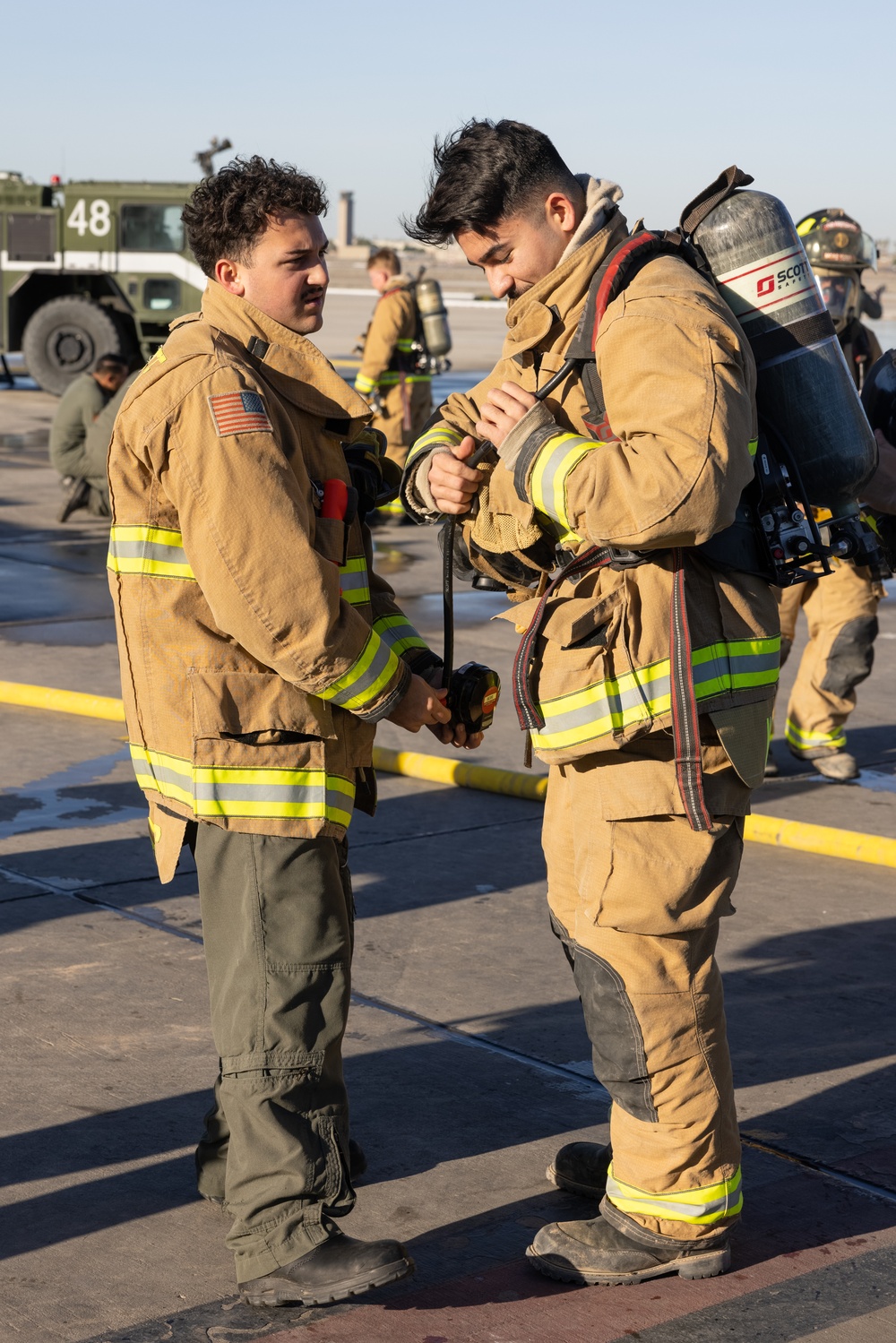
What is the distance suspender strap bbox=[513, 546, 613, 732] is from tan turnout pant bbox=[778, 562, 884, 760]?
3.50 meters

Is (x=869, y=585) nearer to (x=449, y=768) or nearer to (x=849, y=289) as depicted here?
(x=849, y=289)

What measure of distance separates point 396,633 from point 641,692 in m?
0.65

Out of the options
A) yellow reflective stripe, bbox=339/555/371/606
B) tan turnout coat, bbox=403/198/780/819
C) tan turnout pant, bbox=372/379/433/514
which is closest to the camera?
tan turnout coat, bbox=403/198/780/819

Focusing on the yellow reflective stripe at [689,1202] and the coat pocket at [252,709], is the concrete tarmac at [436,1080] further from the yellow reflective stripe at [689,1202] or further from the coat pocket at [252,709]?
the coat pocket at [252,709]

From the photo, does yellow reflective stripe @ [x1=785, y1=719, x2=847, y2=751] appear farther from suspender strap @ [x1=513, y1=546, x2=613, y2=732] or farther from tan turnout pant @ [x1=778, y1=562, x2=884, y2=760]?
suspender strap @ [x1=513, y1=546, x2=613, y2=732]

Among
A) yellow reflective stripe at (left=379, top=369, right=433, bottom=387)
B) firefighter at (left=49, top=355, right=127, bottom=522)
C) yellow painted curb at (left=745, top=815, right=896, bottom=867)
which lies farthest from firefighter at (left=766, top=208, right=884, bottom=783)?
firefighter at (left=49, top=355, right=127, bottom=522)

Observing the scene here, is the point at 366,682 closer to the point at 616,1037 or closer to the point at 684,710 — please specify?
the point at 684,710

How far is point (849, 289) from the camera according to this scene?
21.0 feet

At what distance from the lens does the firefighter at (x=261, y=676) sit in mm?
2719

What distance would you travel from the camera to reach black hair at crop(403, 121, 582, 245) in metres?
2.86

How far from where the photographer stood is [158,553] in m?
2.85

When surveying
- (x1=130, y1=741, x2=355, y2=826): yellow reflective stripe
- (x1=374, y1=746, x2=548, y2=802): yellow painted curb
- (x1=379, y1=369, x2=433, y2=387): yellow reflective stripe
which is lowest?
(x1=374, y1=746, x2=548, y2=802): yellow painted curb

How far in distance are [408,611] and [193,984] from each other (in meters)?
5.22

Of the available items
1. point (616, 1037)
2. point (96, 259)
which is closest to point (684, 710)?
point (616, 1037)
